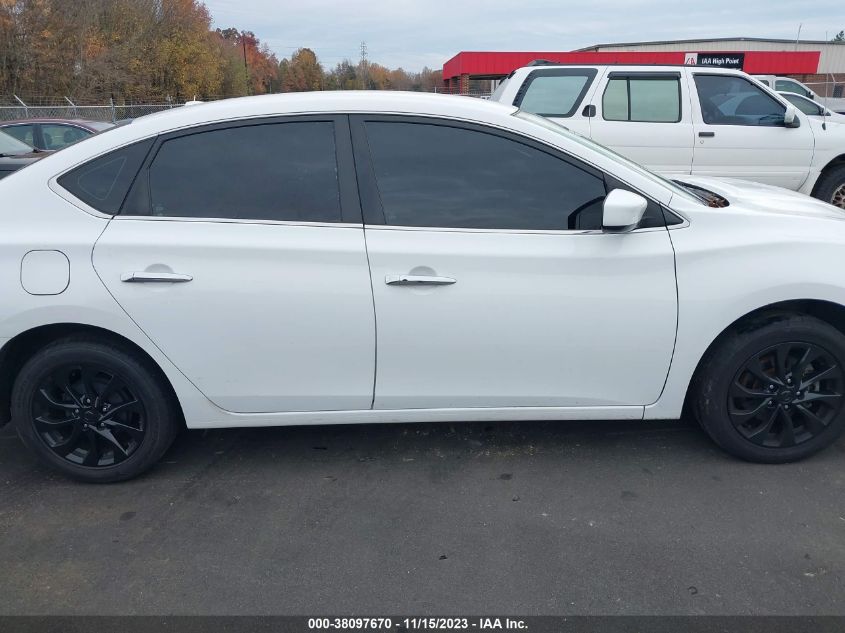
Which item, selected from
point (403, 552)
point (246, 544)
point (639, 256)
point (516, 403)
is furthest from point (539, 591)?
point (639, 256)

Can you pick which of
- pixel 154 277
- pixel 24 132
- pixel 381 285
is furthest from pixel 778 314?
pixel 24 132

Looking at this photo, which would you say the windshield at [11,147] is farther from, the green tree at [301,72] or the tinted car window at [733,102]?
the green tree at [301,72]

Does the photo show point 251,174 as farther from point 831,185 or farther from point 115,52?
point 115,52

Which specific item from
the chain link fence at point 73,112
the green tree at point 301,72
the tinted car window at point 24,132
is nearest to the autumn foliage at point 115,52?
the green tree at point 301,72

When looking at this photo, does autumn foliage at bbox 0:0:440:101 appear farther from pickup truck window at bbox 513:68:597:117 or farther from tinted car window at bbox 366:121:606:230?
tinted car window at bbox 366:121:606:230

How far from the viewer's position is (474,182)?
3.18 m

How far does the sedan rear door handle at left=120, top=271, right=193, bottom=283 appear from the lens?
10.0ft

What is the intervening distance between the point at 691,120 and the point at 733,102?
579 mm

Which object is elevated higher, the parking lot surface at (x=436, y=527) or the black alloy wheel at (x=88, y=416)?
the black alloy wheel at (x=88, y=416)

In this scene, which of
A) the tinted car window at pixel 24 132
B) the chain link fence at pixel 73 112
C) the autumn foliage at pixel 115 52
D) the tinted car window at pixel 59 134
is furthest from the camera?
the autumn foliage at pixel 115 52

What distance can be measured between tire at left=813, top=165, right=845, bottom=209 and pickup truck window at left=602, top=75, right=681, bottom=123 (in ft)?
6.36

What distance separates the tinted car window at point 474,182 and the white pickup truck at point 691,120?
4.96 metres

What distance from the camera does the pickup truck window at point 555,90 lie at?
7.91m

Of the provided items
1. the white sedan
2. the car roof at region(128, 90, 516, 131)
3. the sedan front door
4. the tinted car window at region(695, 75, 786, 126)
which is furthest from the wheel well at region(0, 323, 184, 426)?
the tinted car window at region(695, 75, 786, 126)
